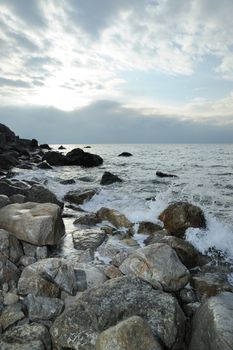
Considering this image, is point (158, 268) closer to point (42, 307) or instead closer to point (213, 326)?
point (213, 326)

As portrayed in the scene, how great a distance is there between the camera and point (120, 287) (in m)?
4.69

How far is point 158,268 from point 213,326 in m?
1.92

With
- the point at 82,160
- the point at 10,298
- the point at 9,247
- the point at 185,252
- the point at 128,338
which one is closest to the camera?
the point at 128,338

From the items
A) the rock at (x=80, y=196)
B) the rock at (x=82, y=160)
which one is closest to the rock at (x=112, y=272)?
the rock at (x=80, y=196)

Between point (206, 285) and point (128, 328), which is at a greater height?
point (128, 328)

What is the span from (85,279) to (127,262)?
839 mm

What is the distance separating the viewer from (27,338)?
4.02 metres

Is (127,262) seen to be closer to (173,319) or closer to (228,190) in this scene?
(173,319)

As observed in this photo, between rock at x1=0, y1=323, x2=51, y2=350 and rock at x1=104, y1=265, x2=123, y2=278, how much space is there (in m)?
1.77

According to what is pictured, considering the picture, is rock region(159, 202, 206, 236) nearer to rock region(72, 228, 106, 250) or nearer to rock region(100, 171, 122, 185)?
rock region(72, 228, 106, 250)

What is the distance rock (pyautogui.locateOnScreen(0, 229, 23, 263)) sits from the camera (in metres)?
6.10

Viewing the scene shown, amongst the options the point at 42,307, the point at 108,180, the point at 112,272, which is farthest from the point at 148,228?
the point at 108,180

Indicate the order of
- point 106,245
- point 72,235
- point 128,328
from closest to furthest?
point 128,328, point 106,245, point 72,235

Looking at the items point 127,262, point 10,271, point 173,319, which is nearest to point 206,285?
point 127,262
